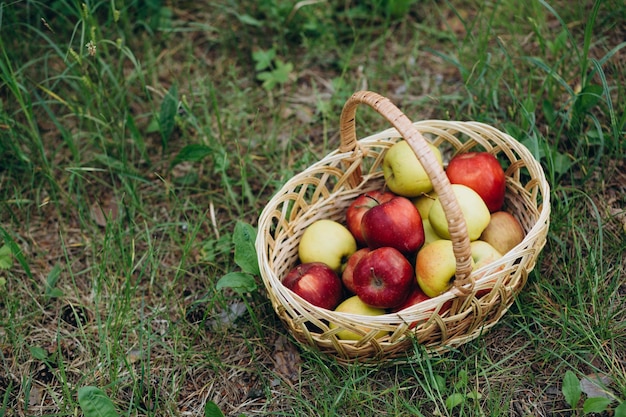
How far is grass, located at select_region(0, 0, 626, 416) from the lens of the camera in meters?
2.44

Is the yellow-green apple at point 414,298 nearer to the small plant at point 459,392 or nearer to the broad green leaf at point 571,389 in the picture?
the small plant at point 459,392

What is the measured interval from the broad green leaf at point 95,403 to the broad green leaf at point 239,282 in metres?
0.60

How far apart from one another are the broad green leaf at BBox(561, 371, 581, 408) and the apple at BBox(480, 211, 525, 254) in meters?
0.54

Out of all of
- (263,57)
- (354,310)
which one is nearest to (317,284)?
(354,310)

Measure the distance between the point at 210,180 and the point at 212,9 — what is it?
4.51ft

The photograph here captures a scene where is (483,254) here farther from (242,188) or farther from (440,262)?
(242,188)

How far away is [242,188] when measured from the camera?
298 centimetres

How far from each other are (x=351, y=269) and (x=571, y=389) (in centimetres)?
93

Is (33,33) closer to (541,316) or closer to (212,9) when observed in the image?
(212,9)

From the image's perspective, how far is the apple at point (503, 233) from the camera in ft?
8.32

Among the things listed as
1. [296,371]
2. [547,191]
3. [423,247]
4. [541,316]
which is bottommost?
[296,371]

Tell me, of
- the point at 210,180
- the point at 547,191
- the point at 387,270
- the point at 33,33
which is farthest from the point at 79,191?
the point at 547,191

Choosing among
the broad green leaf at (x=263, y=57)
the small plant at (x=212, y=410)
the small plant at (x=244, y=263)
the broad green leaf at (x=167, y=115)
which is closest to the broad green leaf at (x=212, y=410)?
the small plant at (x=212, y=410)

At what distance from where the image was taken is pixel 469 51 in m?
3.57
